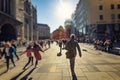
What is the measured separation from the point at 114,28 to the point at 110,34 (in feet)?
8.16

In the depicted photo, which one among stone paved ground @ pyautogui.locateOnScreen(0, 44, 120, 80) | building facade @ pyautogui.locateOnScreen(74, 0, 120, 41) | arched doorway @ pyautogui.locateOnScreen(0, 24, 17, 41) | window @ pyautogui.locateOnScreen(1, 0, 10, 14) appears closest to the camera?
stone paved ground @ pyautogui.locateOnScreen(0, 44, 120, 80)

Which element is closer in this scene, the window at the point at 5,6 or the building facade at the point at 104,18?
the window at the point at 5,6

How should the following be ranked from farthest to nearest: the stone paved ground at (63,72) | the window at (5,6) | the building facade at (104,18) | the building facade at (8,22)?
the building facade at (104,18)
the window at (5,6)
the building facade at (8,22)
the stone paved ground at (63,72)

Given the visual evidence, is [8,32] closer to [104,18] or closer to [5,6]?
[5,6]

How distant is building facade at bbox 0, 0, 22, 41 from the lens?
53359 millimetres

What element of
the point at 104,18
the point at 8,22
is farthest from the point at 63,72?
the point at 104,18

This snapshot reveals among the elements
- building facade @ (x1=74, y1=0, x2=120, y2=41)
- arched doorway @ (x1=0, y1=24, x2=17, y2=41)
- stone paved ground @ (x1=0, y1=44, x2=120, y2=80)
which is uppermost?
building facade @ (x1=74, y1=0, x2=120, y2=41)

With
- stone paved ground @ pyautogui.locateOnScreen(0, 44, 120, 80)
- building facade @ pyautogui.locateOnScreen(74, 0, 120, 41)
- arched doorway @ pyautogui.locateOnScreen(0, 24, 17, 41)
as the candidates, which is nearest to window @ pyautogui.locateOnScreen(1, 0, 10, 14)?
arched doorway @ pyautogui.locateOnScreen(0, 24, 17, 41)

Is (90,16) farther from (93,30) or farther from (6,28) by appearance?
(6,28)

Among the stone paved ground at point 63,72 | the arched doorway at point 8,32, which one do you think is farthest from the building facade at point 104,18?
the stone paved ground at point 63,72

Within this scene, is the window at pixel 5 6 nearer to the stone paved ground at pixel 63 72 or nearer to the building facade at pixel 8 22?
the building facade at pixel 8 22

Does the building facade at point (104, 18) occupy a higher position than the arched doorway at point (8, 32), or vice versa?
the building facade at point (104, 18)

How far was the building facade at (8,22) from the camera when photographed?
53359 millimetres

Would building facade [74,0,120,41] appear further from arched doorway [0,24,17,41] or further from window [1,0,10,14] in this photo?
window [1,0,10,14]
